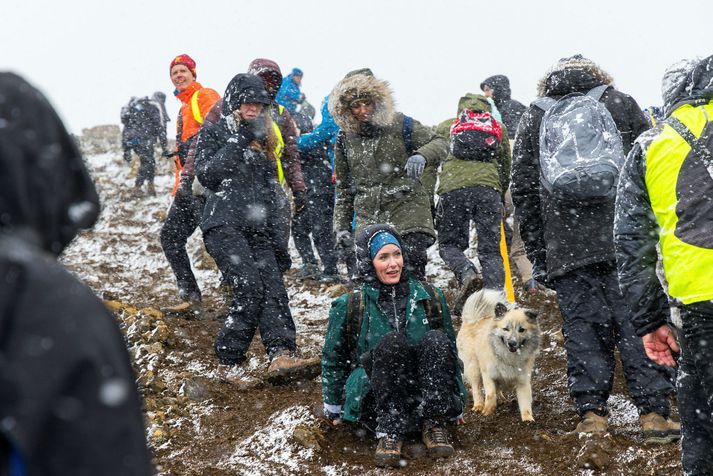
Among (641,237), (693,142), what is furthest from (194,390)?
(693,142)

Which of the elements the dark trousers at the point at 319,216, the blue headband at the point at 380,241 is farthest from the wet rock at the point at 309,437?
the dark trousers at the point at 319,216

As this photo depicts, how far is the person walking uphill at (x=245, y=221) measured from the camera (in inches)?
260

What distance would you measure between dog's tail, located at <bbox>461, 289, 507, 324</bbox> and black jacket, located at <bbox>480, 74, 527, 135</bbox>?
4.60 m

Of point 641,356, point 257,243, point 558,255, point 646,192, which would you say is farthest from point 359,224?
point 646,192

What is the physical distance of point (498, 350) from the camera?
6.28 meters

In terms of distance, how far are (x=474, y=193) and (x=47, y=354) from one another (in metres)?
6.96

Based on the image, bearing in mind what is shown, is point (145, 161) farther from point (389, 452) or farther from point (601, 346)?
point (601, 346)

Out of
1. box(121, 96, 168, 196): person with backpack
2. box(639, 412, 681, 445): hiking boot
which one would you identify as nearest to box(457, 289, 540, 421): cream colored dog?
box(639, 412, 681, 445): hiking boot

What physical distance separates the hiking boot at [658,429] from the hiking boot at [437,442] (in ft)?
3.98

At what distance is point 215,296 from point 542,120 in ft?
23.9

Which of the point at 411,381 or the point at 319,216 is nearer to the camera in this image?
the point at 411,381

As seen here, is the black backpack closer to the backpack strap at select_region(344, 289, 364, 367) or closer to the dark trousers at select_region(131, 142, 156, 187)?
the backpack strap at select_region(344, 289, 364, 367)

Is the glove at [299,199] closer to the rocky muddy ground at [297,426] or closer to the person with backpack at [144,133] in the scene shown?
the rocky muddy ground at [297,426]

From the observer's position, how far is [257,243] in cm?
689
